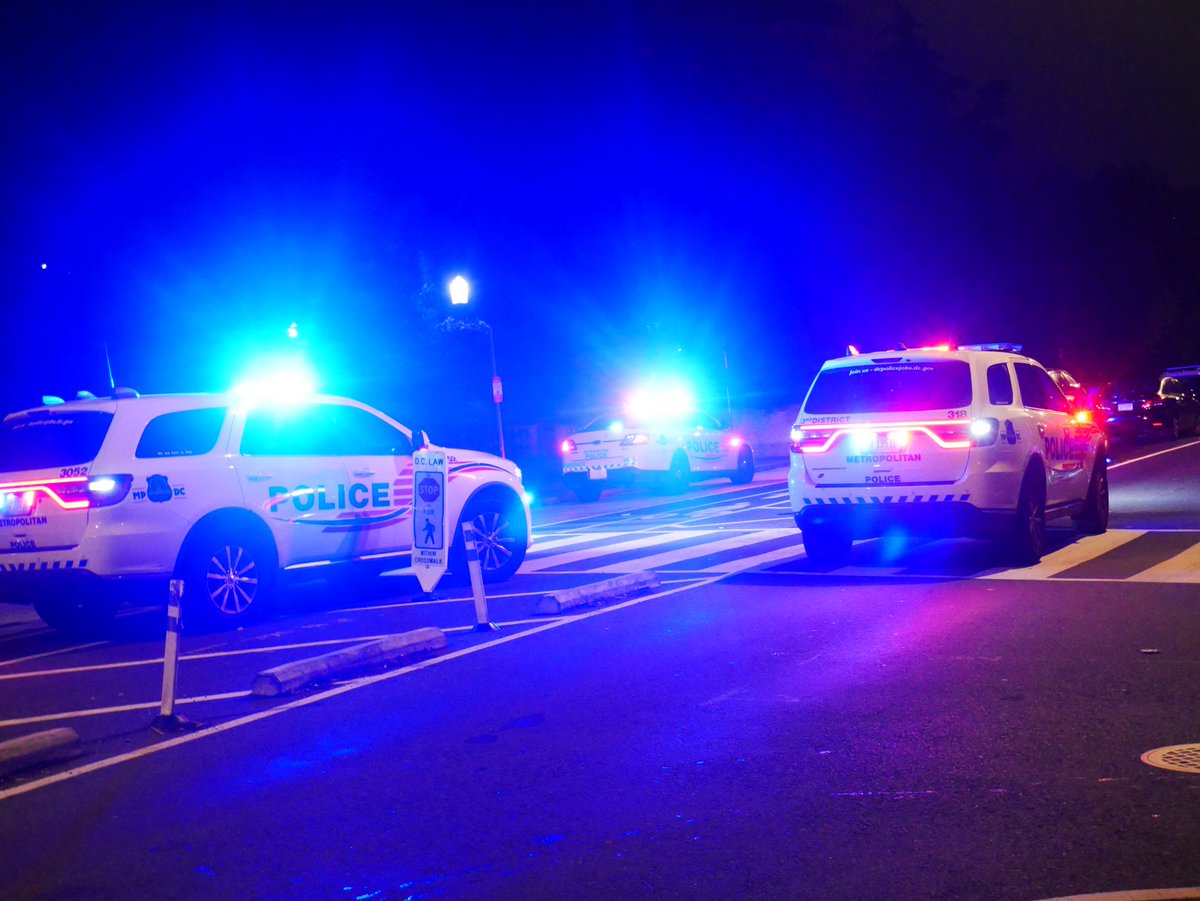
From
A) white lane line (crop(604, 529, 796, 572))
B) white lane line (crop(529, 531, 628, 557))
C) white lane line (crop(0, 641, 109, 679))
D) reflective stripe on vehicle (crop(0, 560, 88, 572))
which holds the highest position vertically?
reflective stripe on vehicle (crop(0, 560, 88, 572))

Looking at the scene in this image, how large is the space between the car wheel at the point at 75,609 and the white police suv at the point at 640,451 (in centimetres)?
1303

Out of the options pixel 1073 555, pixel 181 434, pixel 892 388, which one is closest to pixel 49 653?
pixel 181 434

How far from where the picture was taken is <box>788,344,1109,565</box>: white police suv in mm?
11164

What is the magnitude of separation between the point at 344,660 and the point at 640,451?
16.1 m

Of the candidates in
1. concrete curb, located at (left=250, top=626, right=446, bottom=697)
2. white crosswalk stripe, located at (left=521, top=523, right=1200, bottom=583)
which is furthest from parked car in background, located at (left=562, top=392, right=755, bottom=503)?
concrete curb, located at (left=250, top=626, right=446, bottom=697)

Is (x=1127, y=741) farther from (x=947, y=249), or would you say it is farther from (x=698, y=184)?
(x=947, y=249)

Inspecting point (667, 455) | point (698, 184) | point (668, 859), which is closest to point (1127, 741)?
point (668, 859)

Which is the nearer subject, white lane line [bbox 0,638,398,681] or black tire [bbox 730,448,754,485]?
white lane line [bbox 0,638,398,681]

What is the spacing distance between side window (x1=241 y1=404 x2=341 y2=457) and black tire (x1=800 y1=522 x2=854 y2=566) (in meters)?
4.52

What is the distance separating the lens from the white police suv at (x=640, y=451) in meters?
23.9

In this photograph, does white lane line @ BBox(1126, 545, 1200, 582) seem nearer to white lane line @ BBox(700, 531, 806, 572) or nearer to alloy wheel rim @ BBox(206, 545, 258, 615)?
white lane line @ BBox(700, 531, 806, 572)

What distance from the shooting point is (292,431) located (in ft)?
37.3

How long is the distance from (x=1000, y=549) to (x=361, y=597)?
630cm

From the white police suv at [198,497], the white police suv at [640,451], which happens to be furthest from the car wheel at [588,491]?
the white police suv at [198,497]
